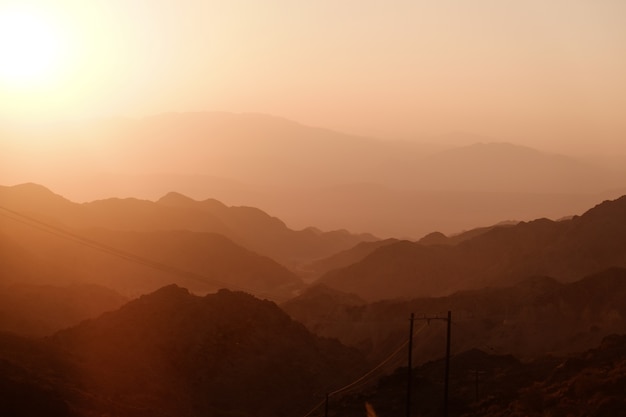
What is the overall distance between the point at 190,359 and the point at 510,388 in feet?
82.3

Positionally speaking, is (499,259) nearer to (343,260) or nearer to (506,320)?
(506,320)

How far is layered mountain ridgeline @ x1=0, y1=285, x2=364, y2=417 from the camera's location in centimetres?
5847

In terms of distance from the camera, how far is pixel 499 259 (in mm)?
130500

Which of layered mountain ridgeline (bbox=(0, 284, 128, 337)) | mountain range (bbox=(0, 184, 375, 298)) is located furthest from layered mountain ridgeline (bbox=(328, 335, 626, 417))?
mountain range (bbox=(0, 184, 375, 298))

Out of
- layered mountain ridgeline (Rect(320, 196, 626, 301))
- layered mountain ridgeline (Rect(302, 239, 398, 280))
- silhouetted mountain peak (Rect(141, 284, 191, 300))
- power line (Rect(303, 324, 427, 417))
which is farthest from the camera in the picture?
layered mountain ridgeline (Rect(302, 239, 398, 280))

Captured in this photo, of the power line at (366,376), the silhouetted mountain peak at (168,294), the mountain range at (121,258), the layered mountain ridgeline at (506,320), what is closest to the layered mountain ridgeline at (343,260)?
the mountain range at (121,258)

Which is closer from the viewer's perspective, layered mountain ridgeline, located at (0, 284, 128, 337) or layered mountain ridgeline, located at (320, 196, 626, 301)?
layered mountain ridgeline, located at (0, 284, 128, 337)

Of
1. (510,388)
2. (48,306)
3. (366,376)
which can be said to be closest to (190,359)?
(366,376)

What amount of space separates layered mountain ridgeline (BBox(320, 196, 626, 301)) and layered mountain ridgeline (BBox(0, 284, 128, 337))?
43711 mm

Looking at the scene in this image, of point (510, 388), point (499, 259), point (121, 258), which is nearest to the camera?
point (510, 388)

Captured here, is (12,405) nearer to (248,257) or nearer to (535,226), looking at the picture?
(535,226)

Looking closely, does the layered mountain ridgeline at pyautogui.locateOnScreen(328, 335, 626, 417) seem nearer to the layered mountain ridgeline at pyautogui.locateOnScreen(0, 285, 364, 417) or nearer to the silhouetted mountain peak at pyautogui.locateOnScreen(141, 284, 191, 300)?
the layered mountain ridgeline at pyautogui.locateOnScreen(0, 285, 364, 417)

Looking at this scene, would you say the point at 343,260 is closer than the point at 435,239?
No

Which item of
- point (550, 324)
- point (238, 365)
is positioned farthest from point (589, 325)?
point (238, 365)
